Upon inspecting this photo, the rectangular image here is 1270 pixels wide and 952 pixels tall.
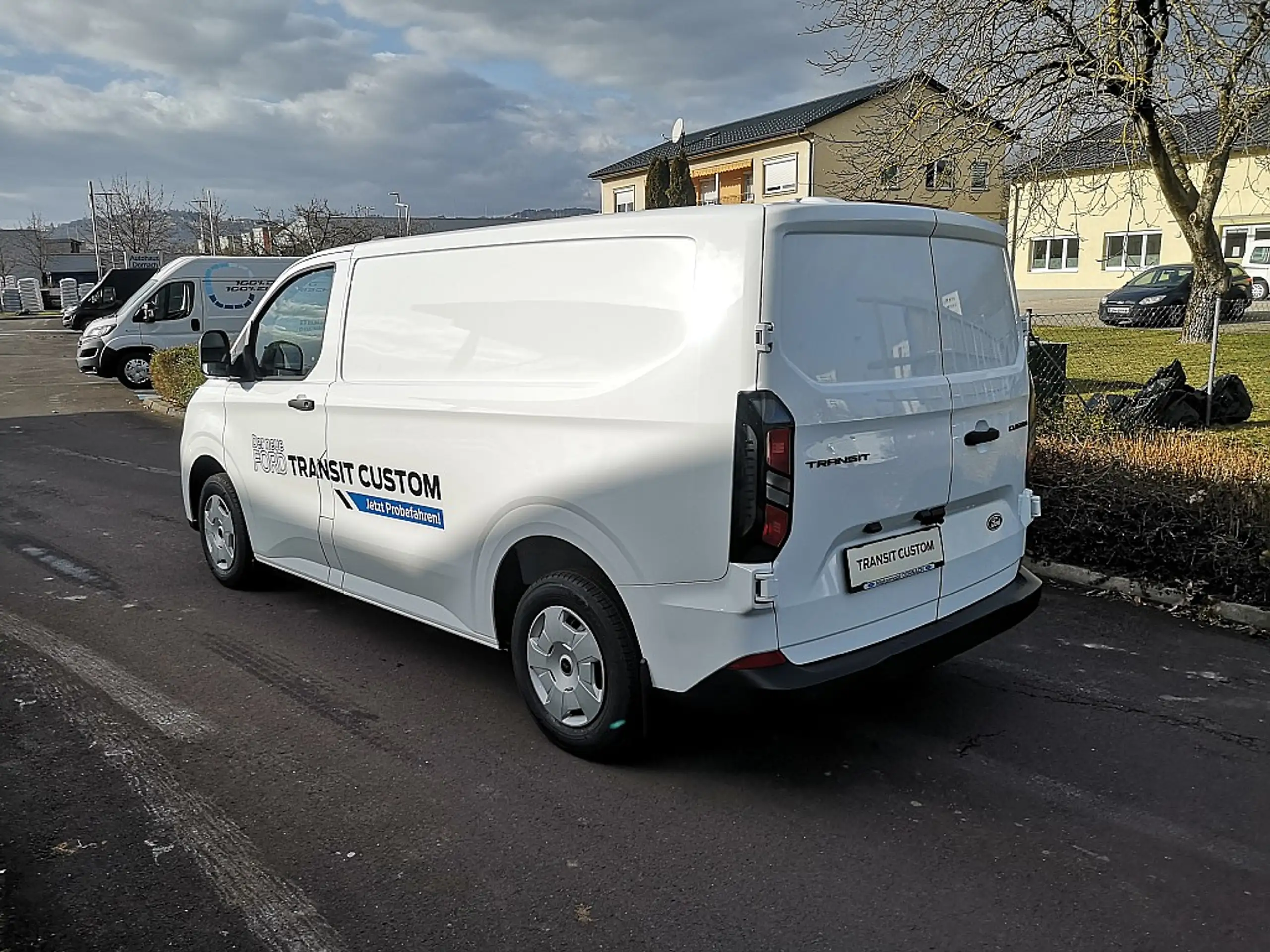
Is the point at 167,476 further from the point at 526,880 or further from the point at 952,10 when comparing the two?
the point at 952,10

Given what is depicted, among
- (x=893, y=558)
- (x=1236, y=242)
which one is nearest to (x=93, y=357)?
(x=893, y=558)

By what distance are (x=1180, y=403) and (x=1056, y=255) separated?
3717 centimetres

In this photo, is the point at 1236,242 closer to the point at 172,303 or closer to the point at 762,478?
the point at 172,303

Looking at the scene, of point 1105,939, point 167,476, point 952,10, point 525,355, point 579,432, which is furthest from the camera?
point 952,10

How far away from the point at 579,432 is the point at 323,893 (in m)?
1.69

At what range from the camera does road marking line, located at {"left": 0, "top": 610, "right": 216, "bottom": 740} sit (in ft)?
13.8

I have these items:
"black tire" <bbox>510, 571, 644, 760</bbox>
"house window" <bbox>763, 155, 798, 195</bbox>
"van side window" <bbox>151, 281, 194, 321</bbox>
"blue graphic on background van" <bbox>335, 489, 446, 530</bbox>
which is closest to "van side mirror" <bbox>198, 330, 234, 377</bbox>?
"blue graphic on background van" <bbox>335, 489, 446, 530</bbox>

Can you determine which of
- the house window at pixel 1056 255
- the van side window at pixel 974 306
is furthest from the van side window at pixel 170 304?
the house window at pixel 1056 255

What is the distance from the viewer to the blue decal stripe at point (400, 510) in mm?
4312

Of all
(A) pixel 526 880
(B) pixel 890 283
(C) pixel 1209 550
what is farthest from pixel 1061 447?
(A) pixel 526 880

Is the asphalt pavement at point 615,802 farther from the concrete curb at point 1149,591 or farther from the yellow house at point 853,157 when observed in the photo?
the yellow house at point 853,157

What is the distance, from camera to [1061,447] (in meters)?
6.53

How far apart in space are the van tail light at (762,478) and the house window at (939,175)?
45.1 ft

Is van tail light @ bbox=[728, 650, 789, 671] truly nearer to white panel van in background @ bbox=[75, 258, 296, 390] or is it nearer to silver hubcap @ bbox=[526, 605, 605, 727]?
silver hubcap @ bbox=[526, 605, 605, 727]
